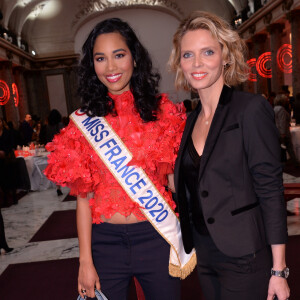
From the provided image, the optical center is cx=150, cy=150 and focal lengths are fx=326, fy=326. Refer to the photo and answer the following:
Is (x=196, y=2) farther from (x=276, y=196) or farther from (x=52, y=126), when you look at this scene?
(x=276, y=196)

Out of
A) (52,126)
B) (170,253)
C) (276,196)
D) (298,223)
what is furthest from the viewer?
(52,126)

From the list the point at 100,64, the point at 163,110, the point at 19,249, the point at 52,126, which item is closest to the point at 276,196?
the point at 163,110

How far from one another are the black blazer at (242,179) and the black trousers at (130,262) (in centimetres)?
29

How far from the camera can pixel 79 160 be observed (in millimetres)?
1431

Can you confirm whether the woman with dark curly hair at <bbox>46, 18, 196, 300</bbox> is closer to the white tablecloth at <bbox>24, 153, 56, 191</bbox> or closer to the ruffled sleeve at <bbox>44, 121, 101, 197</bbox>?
the ruffled sleeve at <bbox>44, 121, 101, 197</bbox>

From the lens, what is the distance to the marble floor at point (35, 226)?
11.6 feet

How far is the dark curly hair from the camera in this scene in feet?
4.80

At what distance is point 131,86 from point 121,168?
0.39 meters

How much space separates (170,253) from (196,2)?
629 inches

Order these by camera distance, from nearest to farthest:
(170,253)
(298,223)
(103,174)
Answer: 1. (170,253)
2. (103,174)
3. (298,223)

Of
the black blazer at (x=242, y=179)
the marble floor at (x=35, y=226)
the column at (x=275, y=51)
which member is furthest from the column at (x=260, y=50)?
the black blazer at (x=242, y=179)

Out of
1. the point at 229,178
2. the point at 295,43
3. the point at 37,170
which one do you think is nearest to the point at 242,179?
the point at 229,178

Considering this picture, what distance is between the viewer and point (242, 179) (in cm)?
117

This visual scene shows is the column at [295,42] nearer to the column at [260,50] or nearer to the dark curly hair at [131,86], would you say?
the column at [260,50]
